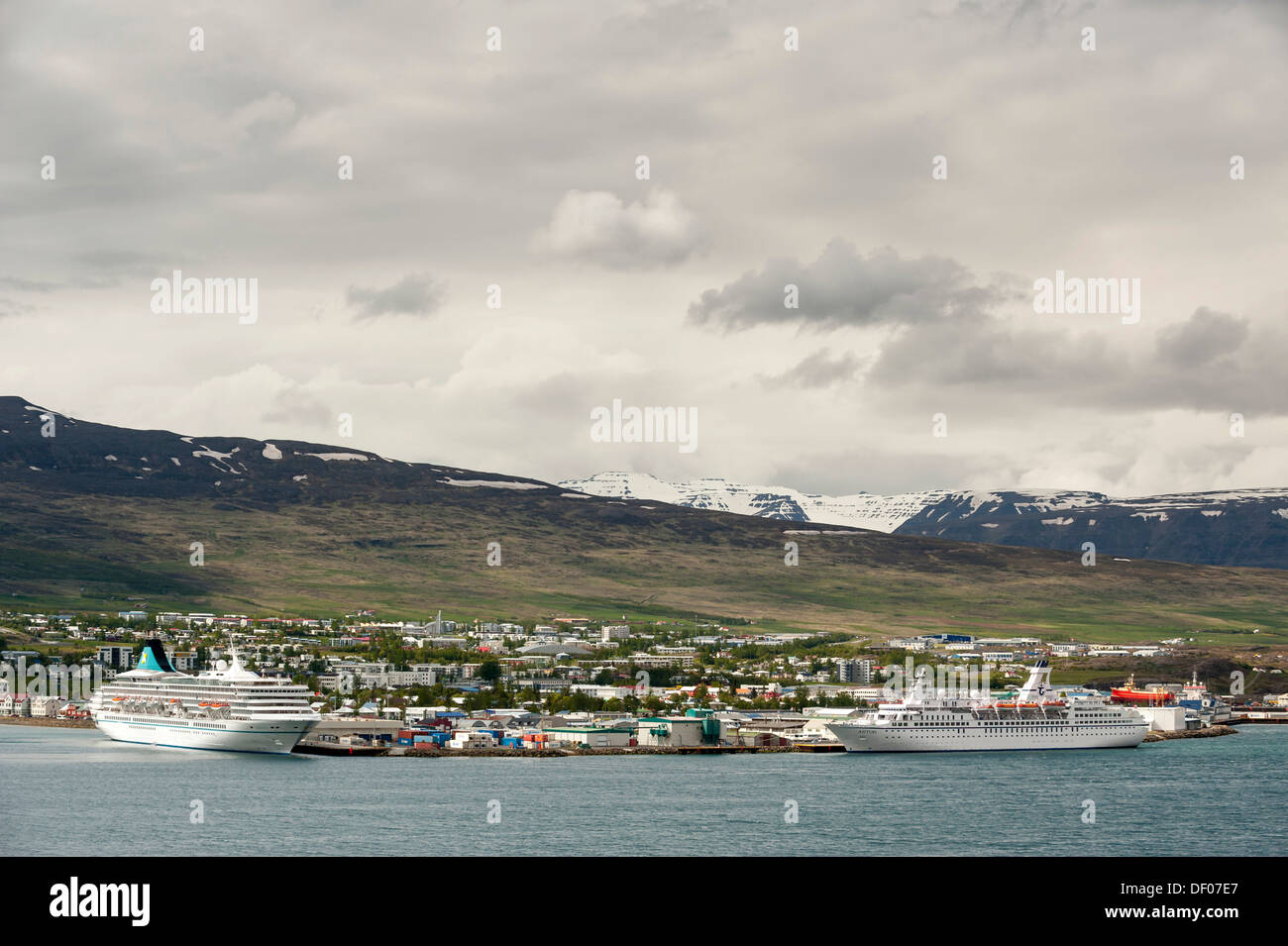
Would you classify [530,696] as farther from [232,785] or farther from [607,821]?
[607,821]

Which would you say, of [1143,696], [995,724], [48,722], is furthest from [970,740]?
[48,722]

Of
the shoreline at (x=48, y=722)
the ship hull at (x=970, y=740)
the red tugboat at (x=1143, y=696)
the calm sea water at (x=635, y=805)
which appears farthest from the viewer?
the red tugboat at (x=1143, y=696)

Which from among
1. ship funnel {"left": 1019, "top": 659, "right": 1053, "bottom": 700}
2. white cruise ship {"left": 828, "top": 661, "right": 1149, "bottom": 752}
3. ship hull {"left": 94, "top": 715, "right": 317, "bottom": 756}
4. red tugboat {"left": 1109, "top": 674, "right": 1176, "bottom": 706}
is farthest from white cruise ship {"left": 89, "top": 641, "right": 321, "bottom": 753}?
red tugboat {"left": 1109, "top": 674, "right": 1176, "bottom": 706}

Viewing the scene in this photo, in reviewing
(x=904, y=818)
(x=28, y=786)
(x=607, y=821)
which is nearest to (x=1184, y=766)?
(x=904, y=818)

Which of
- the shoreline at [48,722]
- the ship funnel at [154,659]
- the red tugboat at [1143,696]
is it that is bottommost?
the red tugboat at [1143,696]

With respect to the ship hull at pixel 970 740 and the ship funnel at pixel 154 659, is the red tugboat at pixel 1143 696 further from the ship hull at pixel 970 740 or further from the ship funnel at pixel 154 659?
the ship funnel at pixel 154 659

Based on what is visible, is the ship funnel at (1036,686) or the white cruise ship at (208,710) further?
the ship funnel at (1036,686)

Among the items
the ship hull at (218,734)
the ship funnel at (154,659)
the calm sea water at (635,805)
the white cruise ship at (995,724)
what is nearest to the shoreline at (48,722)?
the ship funnel at (154,659)
